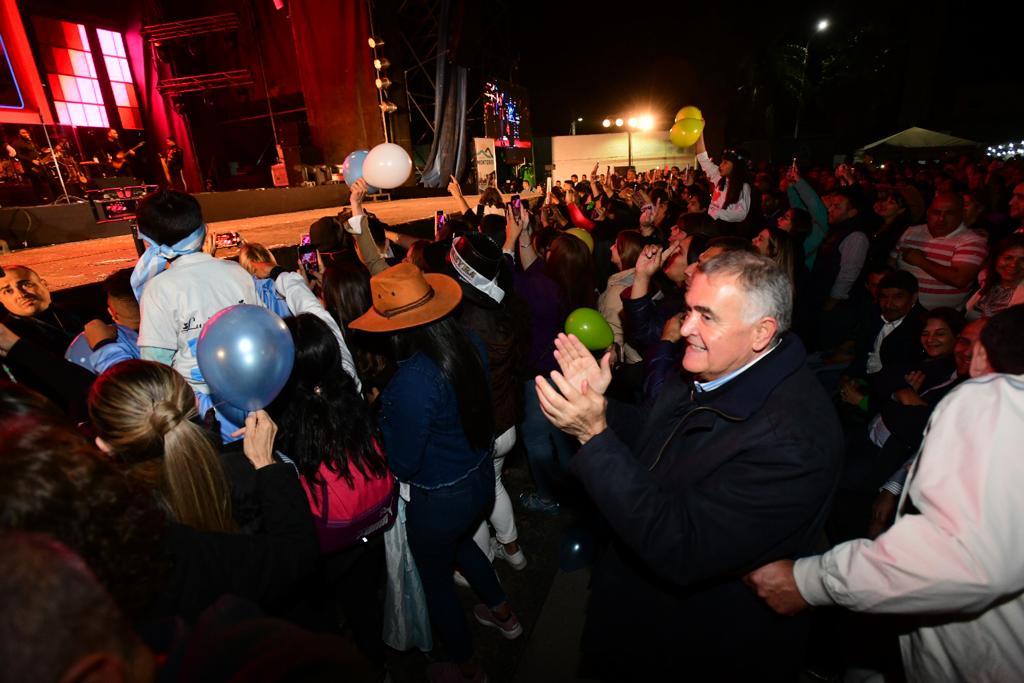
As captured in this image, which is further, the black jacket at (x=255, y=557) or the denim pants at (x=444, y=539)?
the denim pants at (x=444, y=539)

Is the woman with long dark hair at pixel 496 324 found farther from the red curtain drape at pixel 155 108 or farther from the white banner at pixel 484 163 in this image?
the red curtain drape at pixel 155 108

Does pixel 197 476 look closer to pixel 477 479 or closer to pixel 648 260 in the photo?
pixel 477 479

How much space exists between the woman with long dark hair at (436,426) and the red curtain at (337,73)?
11990 millimetres

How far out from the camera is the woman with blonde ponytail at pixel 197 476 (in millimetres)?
1323

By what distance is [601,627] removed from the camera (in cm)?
162

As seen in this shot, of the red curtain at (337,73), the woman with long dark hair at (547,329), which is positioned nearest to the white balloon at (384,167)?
the woman with long dark hair at (547,329)

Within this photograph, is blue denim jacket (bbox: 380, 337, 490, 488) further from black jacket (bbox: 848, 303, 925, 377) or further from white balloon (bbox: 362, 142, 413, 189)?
white balloon (bbox: 362, 142, 413, 189)

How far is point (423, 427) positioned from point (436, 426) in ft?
0.24

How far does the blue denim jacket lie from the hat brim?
0.50 ft

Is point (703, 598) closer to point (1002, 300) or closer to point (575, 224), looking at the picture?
point (1002, 300)

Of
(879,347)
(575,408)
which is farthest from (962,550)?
(879,347)

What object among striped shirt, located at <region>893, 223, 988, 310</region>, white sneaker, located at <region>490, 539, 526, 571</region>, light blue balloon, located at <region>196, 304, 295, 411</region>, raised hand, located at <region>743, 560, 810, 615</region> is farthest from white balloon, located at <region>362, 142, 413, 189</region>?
striped shirt, located at <region>893, 223, 988, 310</region>

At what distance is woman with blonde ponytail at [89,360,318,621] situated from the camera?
1.32 metres

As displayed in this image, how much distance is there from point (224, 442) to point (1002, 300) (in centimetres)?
475
